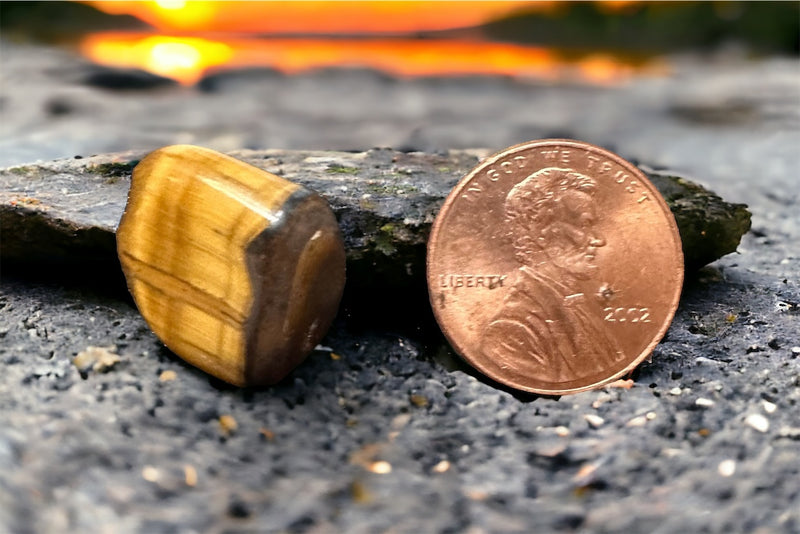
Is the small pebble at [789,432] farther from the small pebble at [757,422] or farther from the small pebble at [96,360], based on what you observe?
the small pebble at [96,360]

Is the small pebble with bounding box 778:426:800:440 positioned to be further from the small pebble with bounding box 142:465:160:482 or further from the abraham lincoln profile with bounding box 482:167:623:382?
the small pebble with bounding box 142:465:160:482

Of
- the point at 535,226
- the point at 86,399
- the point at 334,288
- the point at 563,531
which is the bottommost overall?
the point at 563,531

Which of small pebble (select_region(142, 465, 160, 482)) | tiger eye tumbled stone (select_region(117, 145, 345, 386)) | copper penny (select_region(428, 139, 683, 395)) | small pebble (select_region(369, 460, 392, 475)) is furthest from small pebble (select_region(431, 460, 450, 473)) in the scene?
small pebble (select_region(142, 465, 160, 482))

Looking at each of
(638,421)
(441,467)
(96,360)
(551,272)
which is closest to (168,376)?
(96,360)

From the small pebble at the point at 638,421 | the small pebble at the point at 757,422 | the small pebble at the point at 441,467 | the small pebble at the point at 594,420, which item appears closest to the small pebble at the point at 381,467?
the small pebble at the point at 441,467

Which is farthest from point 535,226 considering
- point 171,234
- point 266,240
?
point 171,234

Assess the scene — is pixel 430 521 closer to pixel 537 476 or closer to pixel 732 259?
pixel 537 476
